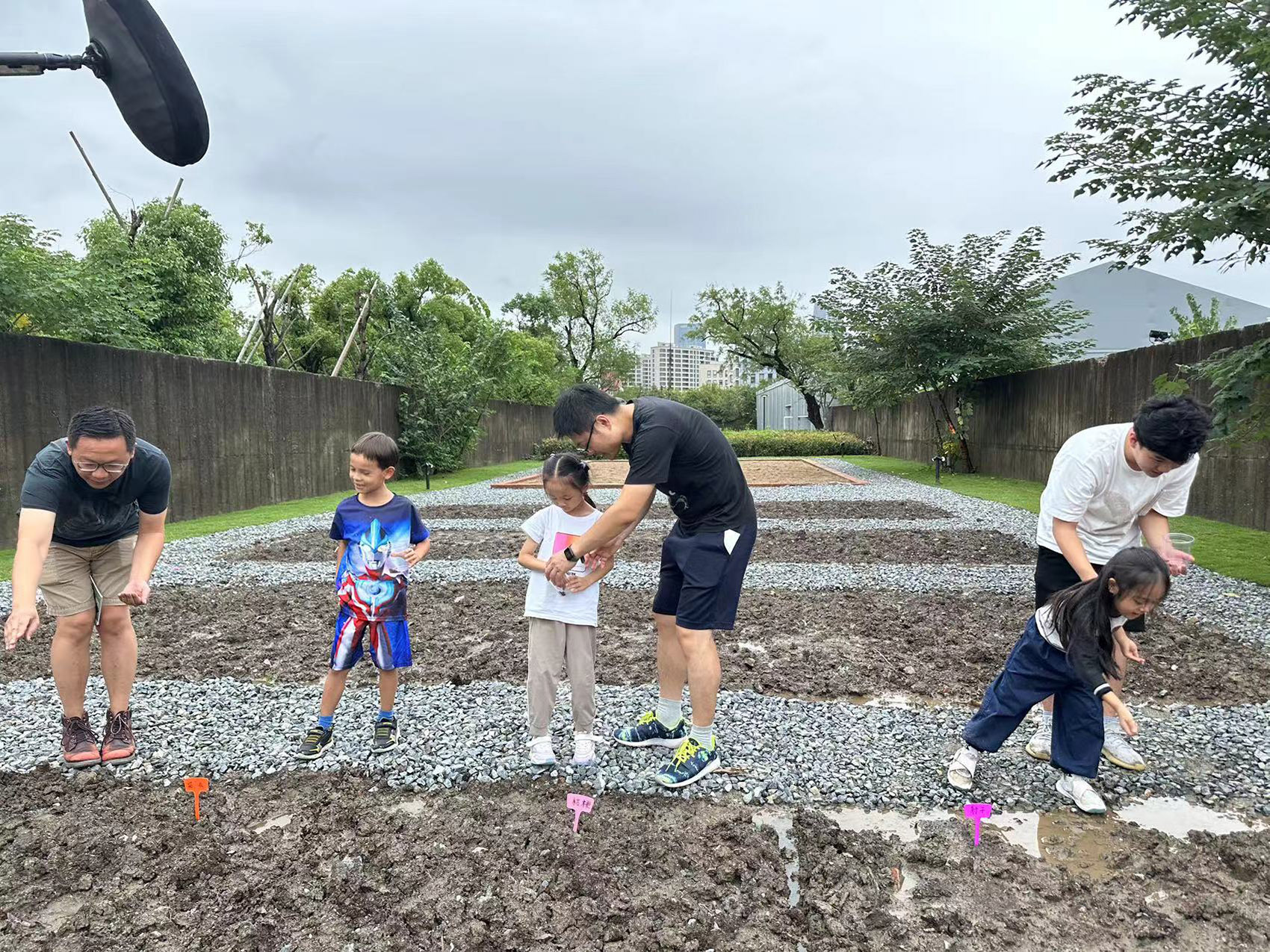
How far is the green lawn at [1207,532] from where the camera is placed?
636 centimetres

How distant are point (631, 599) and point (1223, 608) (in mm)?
3935

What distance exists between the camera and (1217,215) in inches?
202

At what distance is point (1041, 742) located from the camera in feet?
9.48

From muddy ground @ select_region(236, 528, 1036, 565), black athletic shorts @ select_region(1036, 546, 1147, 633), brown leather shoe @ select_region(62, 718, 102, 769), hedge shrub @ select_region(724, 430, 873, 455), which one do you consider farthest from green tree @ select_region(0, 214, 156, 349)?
hedge shrub @ select_region(724, 430, 873, 455)

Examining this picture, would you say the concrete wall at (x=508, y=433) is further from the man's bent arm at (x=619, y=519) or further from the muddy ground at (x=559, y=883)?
the muddy ground at (x=559, y=883)

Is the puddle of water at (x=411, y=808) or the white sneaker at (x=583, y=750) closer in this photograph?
the puddle of water at (x=411, y=808)

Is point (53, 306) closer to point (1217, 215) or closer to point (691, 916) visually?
point (691, 916)

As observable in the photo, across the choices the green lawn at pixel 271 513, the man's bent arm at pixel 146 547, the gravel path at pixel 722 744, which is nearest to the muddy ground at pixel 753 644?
the gravel path at pixel 722 744

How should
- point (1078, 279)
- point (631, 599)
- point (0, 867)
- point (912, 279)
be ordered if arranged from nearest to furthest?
point (0, 867), point (631, 599), point (912, 279), point (1078, 279)

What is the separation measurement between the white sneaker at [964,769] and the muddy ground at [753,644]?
911mm

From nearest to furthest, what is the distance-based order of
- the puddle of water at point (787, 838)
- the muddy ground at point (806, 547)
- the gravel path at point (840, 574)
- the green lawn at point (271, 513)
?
the puddle of water at point (787, 838), the gravel path at point (840, 574), the muddy ground at point (806, 547), the green lawn at point (271, 513)

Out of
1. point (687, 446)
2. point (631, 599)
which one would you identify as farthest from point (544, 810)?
point (631, 599)

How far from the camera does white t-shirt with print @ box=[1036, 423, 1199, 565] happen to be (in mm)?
2725

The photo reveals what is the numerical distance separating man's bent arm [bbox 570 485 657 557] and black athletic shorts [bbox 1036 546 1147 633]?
5.07 feet
